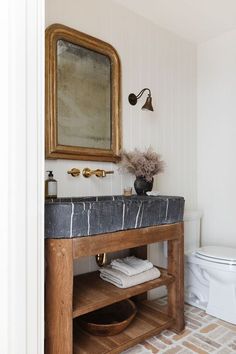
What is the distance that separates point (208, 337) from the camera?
5.59 ft

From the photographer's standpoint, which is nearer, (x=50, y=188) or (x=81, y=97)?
(x=50, y=188)

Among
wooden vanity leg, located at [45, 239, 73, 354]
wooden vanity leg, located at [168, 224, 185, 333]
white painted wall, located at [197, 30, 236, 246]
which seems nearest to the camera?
wooden vanity leg, located at [45, 239, 73, 354]

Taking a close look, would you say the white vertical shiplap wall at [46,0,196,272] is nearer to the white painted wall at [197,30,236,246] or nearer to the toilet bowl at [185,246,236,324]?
the white painted wall at [197,30,236,246]

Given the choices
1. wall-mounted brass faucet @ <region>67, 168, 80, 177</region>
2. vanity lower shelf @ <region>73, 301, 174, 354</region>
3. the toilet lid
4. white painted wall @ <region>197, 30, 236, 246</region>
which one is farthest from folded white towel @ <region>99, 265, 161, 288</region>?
white painted wall @ <region>197, 30, 236, 246</region>

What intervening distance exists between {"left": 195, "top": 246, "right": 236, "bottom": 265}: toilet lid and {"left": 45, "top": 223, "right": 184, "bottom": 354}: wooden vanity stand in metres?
0.35

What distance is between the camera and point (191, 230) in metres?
2.38

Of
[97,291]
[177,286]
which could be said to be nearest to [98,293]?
[97,291]

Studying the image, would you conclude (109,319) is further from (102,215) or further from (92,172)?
(92,172)

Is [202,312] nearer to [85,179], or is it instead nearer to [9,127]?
[85,179]

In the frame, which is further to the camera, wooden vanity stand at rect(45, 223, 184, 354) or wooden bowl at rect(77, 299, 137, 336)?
wooden bowl at rect(77, 299, 137, 336)

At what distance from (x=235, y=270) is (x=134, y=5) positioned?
204 centimetres

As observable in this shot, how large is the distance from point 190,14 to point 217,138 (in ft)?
3.52

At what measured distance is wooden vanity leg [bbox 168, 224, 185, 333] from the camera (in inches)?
68.8

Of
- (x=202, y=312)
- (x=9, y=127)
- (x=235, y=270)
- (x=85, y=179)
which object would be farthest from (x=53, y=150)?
(x=202, y=312)
